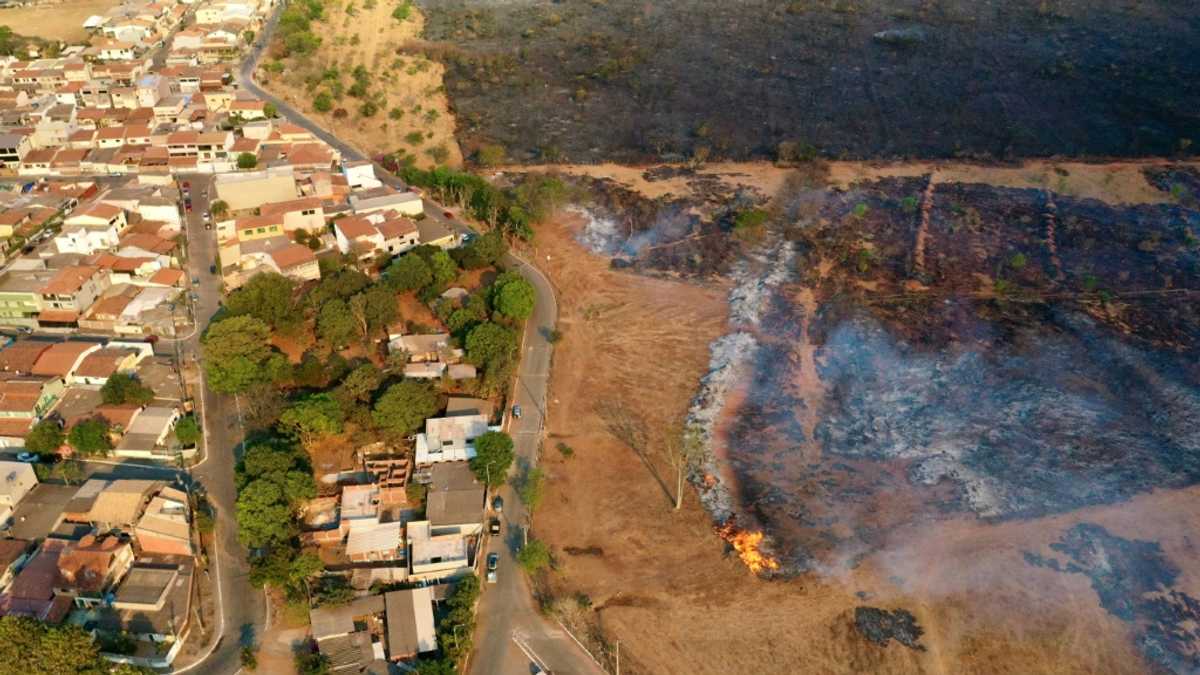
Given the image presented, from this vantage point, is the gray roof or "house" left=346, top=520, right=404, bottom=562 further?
"house" left=346, top=520, right=404, bottom=562

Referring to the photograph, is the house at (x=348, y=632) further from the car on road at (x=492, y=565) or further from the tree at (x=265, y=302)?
the tree at (x=265, y=302)

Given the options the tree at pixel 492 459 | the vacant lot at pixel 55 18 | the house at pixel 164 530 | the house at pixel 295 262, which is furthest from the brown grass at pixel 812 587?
the vacant lot at pixel 55 18

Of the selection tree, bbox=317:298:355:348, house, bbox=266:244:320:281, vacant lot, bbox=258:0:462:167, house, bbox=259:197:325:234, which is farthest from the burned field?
tree, bbox=317:298:355:348

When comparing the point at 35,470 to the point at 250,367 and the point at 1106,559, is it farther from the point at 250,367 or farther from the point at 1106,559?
the point at 1106,559

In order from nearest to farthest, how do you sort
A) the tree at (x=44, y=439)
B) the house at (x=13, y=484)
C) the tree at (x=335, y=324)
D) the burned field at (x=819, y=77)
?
the house at (x=13, y=484) → the tree at (x=44, y=439) → the tree at (x=335, y=324) → the burned field at (x=819, y=77)

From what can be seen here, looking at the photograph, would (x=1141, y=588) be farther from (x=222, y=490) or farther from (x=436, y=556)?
(x=222, y=490)

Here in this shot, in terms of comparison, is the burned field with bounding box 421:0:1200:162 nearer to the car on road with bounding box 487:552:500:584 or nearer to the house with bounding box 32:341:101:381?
the house with bounding box 32:341:101:381

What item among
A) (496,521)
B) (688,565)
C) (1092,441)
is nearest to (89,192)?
(496,521)
